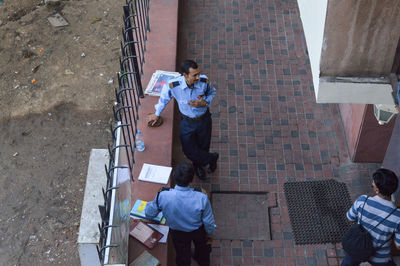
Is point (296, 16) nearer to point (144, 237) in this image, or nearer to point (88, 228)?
point (144, 237)

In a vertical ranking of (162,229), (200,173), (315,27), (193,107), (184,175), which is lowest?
(200,173)

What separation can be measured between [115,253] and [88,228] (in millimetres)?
Answer: 333

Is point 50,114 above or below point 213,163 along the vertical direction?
below

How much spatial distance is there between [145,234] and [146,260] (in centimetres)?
36

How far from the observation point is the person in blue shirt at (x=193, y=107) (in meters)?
5.82

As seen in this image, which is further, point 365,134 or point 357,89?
point 365,134

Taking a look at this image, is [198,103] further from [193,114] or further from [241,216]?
[241,216]

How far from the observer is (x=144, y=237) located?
5.44m

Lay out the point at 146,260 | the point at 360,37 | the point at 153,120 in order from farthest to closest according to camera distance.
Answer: the point at 153,120, the point at 146,260, the point at 360,37

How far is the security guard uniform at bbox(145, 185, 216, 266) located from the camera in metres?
4.82

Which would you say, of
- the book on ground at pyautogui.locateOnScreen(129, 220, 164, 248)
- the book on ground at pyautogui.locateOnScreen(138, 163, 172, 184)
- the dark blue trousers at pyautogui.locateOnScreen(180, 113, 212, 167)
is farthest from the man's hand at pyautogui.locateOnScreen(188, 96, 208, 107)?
the book on ground at pyautogui.locateOnScreen(129, 220, 164, 248)

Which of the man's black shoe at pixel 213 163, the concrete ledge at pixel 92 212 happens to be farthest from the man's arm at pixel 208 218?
the man's black shoe at pixel 213 163

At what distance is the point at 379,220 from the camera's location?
16.0 feet

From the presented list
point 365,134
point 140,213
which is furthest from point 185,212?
point 365,134
